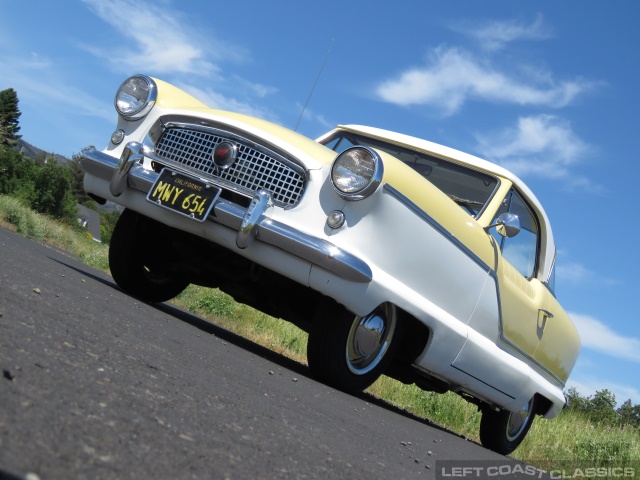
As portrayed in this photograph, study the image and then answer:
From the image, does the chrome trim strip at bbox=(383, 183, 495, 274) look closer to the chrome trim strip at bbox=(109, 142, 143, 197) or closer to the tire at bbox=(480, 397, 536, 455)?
the tire at bbox=(480, 397, 536, 455)

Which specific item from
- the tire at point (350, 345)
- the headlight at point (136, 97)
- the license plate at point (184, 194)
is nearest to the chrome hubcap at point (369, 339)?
the tire at point (350, 345)

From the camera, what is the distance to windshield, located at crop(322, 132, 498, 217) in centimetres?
585

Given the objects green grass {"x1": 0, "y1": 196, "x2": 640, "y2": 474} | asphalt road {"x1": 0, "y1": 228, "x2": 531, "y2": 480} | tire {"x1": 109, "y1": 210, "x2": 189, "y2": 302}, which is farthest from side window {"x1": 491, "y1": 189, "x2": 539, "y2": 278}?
tire {"x1": 109, "y1": 210, "x2": 189, "y2": 302}

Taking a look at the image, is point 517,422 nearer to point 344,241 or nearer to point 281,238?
point 344,241

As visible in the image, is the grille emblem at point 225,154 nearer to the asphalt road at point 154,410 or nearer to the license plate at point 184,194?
the license plate at point 184,194

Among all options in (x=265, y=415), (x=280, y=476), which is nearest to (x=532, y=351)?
(x=265, y=415)

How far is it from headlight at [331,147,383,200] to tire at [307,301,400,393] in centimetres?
64

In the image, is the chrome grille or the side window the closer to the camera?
the chrome grille

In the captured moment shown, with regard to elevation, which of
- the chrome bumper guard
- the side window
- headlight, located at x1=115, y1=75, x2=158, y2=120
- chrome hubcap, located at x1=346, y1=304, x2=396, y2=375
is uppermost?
the side window

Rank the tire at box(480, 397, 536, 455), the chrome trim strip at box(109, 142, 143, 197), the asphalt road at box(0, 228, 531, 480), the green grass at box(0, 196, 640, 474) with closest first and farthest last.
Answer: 1. the asphalt road at box(0, 228, 531, 480)
2. the chrome trim strip at box(109, 142, 143, 197)
3. the tire at box(480, 397, 536, 455)
4. the green grass at box(0, 196, 640, 474)

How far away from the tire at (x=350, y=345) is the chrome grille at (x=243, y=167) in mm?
695

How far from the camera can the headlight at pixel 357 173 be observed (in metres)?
4.50

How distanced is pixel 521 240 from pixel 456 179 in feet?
2.42

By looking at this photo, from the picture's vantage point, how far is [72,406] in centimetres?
204
